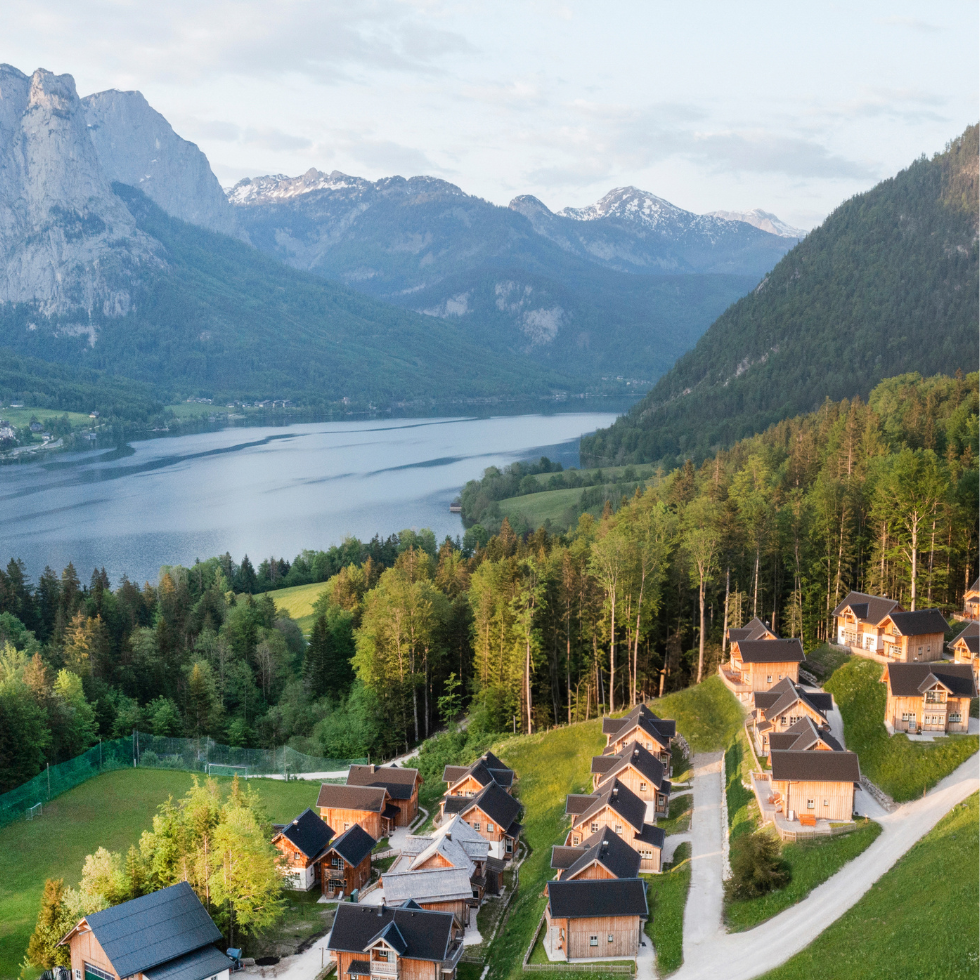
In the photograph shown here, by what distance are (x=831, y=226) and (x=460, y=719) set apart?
157022mm

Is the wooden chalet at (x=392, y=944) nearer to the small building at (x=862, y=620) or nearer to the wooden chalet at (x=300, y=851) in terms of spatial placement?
the wooden chalet at (x=300, y=851)

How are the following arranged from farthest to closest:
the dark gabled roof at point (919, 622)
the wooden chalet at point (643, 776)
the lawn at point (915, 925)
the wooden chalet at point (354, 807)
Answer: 1. the dark gabled roof at point (919, 622)
2. the wooden chalet at point (354, 807)
3. the wooden chalet at point (643, 776)
4. the lawn at point (915, 925)

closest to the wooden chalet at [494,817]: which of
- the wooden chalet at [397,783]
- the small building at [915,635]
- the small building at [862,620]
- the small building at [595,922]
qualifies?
the wooden chalet at [397,783]

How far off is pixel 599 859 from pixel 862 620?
75.3ft

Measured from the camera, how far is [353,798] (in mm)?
44062

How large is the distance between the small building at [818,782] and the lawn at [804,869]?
3.74 feet

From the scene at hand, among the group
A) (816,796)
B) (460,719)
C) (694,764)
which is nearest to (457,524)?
(460,719)

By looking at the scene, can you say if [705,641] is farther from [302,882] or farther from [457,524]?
[457,524]

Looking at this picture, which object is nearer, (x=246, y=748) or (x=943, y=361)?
(x=246, y=748)

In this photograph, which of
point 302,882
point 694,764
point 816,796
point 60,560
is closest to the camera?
point 816,796

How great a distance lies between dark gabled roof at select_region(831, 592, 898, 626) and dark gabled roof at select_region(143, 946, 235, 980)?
34298 mm

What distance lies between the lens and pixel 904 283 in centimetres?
16050

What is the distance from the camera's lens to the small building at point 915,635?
44688 millimetres

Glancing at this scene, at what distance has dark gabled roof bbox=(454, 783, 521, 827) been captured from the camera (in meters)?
40.5
